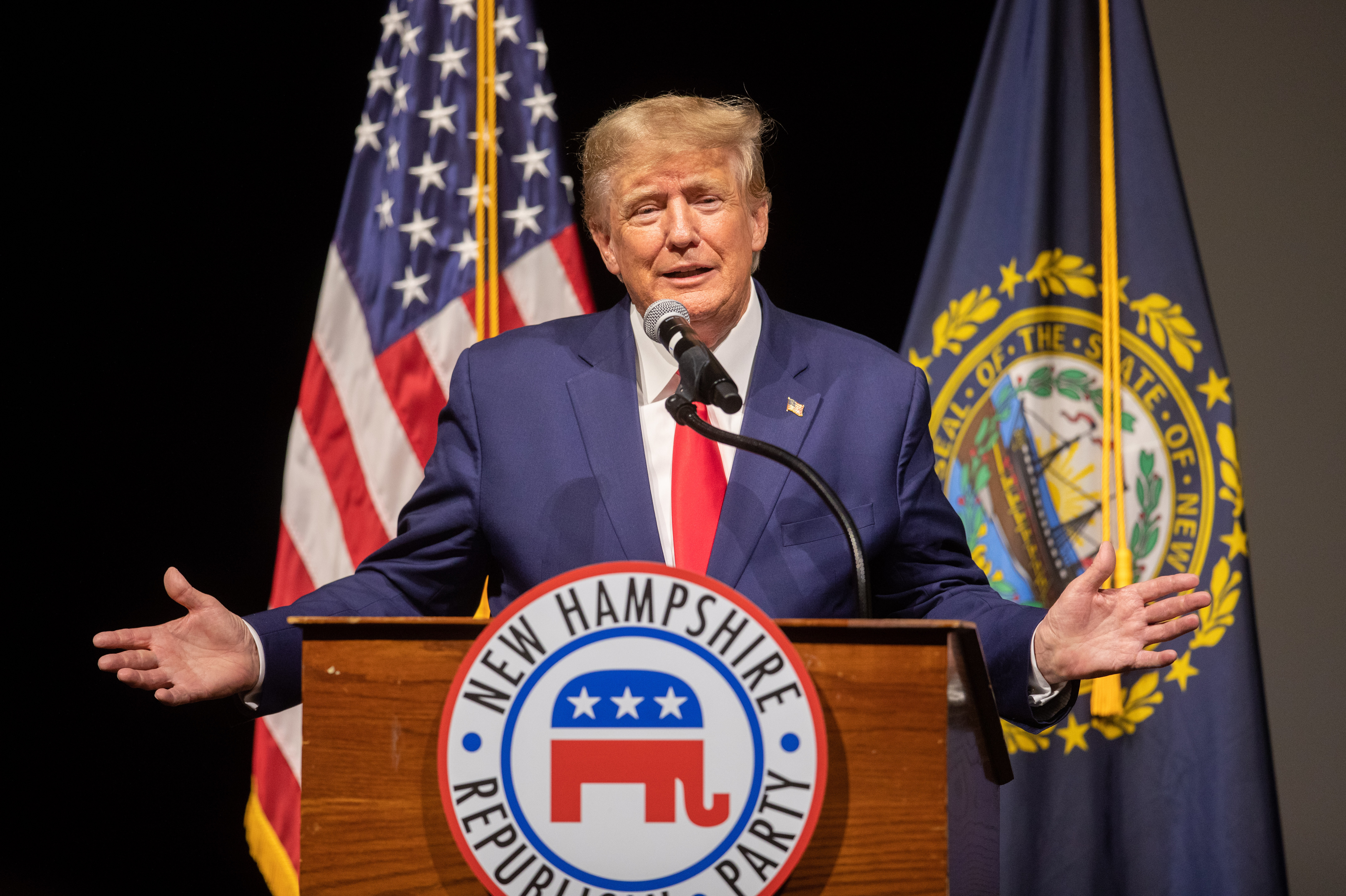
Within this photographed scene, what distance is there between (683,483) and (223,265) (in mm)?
1906

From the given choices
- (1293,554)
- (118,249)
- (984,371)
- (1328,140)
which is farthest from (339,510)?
(1328,140)

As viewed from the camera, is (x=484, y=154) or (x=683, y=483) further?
(x=484, y=154)

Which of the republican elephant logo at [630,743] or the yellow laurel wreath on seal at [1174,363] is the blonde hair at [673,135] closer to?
the yellow laurel wreath on seal at [1174,363]

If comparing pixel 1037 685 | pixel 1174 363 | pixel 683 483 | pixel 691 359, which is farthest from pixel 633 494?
pixel 1174 363

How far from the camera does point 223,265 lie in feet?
9.72

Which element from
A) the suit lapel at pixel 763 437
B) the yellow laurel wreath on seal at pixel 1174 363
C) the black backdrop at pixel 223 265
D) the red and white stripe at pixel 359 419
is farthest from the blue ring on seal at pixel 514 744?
the black backdrop at pixel 223 265

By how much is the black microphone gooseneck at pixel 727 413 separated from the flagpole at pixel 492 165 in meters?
1.51

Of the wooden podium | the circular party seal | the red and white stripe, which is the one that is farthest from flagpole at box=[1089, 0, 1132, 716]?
the circular party seal

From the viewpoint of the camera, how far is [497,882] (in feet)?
3.00

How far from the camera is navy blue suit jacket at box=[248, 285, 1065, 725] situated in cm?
147

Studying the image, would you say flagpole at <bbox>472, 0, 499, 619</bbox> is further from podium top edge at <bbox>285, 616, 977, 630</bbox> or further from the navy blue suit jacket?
podium top edge at <bbox>285, 616, 977, 630</bbox>

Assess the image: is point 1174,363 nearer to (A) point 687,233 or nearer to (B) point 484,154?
(A) point 687,233

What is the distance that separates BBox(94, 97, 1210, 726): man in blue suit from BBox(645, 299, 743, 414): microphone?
0.39ft

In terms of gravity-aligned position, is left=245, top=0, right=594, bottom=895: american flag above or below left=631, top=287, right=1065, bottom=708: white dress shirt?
above
